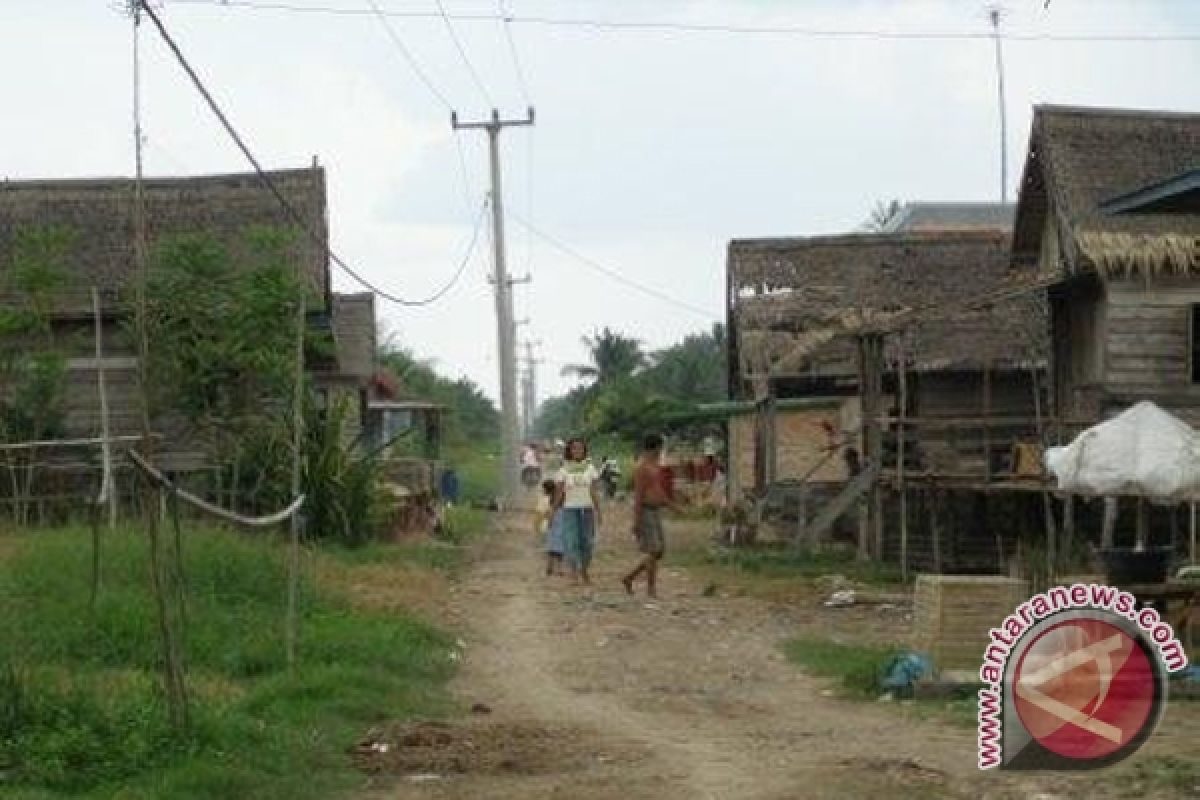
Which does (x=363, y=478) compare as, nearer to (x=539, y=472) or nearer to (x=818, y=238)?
(x=818, y=238)

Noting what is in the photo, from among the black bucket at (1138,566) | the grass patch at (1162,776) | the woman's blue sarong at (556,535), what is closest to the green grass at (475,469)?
the woman's blue sarong at (556,535)

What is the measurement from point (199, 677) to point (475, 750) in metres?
2.49

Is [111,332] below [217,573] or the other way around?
the other way around

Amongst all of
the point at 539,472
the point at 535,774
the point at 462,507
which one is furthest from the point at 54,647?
the point at 539,472

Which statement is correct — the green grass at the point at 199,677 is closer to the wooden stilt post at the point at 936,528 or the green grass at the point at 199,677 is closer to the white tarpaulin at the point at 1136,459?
the white tarpaulin at the point at 1136,459

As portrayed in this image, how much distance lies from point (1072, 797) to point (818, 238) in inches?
816

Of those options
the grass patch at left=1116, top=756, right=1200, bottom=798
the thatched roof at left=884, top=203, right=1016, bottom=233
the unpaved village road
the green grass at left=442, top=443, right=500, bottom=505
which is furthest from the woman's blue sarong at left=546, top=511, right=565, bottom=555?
the thatched roof at left=884, top=203, right=1016, bottom=233

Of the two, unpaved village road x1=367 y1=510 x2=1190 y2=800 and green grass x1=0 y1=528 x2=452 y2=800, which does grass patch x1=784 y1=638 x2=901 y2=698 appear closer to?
unpaved village road x1=367 y1=510 x2=1190 y2=800

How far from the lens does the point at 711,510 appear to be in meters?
38.6

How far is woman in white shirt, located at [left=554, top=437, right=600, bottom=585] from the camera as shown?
1998cm

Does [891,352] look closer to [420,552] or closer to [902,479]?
[902,479]

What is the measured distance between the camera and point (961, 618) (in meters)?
12.7

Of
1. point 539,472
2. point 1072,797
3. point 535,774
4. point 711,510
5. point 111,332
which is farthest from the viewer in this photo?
point 539,472

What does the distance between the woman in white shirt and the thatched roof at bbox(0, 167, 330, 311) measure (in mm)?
6455
